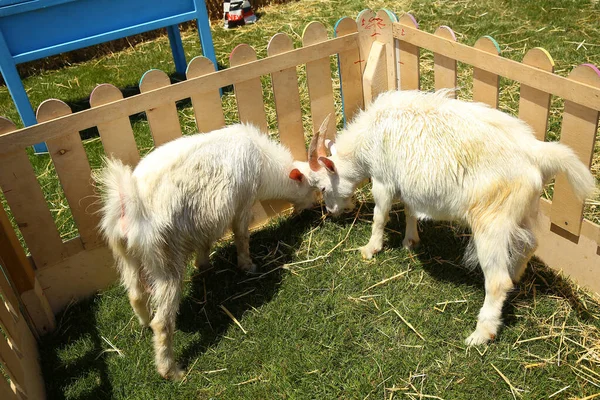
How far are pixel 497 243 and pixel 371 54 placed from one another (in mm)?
2138

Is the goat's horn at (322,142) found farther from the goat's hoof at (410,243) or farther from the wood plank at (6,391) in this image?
the wood plank at (6,391)

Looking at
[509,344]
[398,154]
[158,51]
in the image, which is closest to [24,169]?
[398,154]

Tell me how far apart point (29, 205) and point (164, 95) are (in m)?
1.19

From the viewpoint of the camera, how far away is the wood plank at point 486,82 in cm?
373

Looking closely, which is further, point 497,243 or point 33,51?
point 33,51

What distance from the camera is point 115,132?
3869mm

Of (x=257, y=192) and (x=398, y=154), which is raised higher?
(x=398, y=154)

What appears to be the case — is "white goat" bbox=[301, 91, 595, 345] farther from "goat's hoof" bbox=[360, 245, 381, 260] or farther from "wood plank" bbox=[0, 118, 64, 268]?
"wood plank" bbox=[0, 118, 64, 268]

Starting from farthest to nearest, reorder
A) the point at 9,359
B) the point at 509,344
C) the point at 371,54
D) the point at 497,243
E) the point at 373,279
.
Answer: the point at 371,54 < the point at 373,279 < the point at 509,344 < the point at 497,243 < the point at 9,359

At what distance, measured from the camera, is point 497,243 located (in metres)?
3.21

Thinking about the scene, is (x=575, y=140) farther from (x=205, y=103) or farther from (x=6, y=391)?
(x=6, y=391)

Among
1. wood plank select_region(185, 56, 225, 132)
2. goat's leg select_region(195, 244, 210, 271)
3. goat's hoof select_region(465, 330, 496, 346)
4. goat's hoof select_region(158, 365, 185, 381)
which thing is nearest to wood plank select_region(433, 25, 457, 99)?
wood plank select_region(185, 56, 225, 132)

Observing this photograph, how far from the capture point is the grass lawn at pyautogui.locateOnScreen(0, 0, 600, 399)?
3.35 m

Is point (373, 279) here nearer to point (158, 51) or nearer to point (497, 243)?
point (497, 243)
